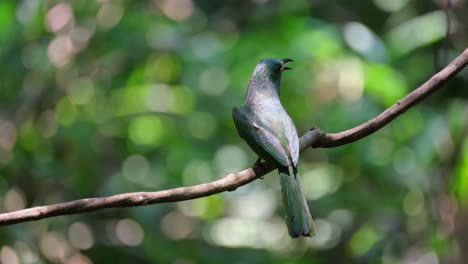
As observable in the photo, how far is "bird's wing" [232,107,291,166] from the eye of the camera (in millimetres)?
3178

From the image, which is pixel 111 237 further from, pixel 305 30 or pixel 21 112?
A: pixel 305 30

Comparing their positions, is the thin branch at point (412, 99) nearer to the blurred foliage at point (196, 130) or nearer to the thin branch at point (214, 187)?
the thin branch at point (214, 187)

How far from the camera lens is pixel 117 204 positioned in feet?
7.68

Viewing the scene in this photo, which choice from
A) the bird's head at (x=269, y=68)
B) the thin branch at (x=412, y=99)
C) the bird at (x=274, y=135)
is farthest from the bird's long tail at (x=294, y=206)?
the bird's head at (x=269, y=68)

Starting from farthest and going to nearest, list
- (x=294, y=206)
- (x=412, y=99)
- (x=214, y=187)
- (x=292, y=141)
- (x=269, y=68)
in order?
(x=269, y=68)
(x=292, y=141)
(x=294, y=206)
(x=412, y=99)
(x=214, y=187)

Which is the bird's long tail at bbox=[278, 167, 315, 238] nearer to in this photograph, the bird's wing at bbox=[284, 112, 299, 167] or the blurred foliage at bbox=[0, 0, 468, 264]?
the bird's wing at bbox=[284, 112, 299, 167]

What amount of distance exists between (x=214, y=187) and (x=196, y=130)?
307 cm

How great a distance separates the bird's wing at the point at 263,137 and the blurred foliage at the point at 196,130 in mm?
1706

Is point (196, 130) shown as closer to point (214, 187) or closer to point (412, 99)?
point (412, 99)

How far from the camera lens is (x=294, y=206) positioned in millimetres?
2904

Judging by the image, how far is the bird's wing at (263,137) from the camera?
3178mm

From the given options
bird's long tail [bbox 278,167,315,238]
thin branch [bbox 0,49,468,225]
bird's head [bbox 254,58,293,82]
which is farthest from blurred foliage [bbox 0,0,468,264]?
thin branch [bbox 0,49,468,225]

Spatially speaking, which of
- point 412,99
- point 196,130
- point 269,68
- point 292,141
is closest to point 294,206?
point 292,141

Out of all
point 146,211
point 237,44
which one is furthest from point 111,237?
point 237,44
